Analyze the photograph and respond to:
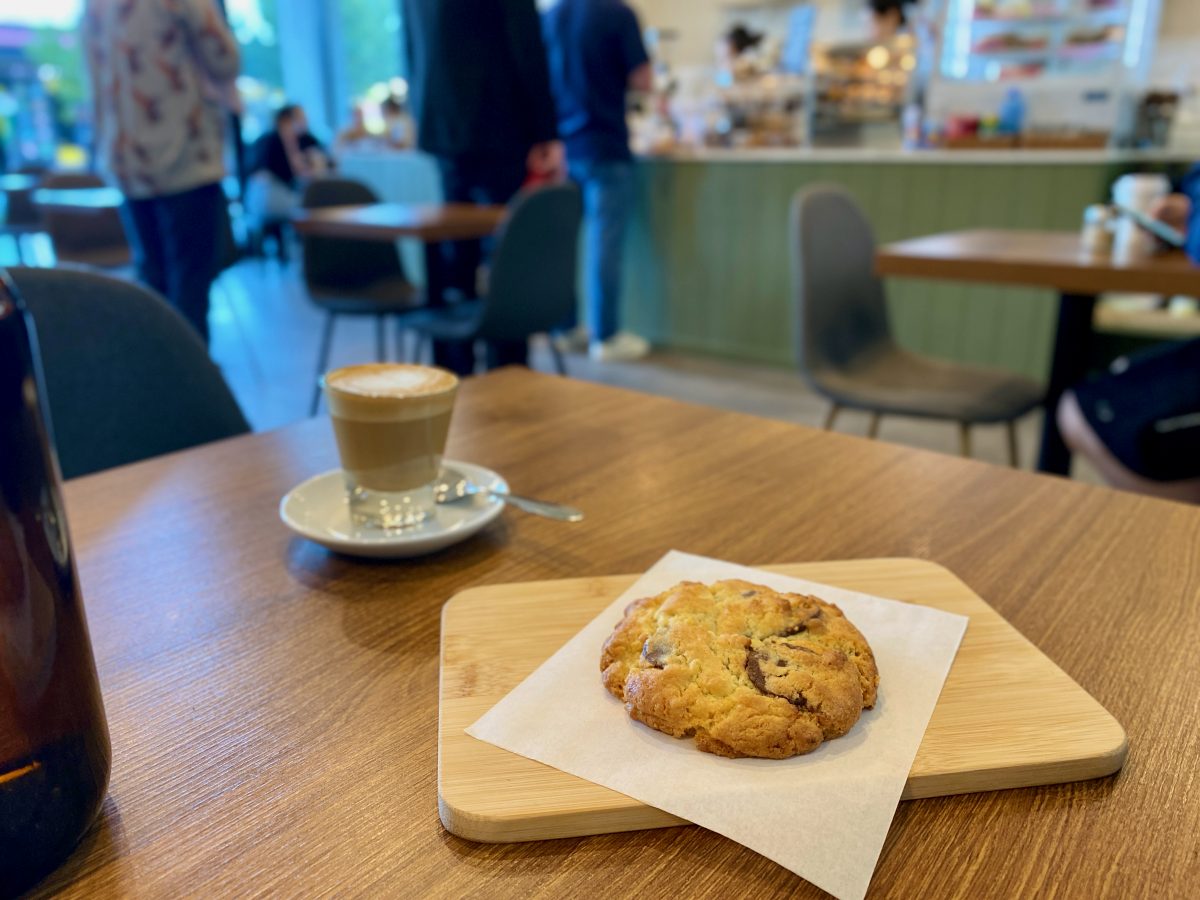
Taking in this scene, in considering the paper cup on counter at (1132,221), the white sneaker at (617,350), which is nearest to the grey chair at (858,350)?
the paper cup on counter at (1132,221)

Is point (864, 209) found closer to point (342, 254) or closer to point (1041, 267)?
point (342, 254)

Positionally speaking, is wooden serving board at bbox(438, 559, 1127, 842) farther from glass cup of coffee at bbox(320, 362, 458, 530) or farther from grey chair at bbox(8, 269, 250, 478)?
grey chair at bbox(8, 269, 250, 478)

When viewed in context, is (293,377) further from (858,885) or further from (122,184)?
(858,885)

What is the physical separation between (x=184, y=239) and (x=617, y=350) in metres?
2.11

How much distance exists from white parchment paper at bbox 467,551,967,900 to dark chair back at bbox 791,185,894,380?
1590mm

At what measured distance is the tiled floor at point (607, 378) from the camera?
3232 mm

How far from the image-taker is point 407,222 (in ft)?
8.45

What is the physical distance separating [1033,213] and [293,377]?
Answer: 10.4 ft

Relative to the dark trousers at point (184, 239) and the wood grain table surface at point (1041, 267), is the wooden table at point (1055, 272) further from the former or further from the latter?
the dark trousers at point (184, 239)

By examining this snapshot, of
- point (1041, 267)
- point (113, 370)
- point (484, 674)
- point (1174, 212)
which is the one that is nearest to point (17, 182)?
point (113, 370)

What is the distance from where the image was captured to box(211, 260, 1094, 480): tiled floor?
3232mm

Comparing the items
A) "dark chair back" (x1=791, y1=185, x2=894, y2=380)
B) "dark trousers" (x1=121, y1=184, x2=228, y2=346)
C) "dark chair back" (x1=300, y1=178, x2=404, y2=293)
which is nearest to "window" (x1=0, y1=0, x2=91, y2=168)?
"dark chair back" (x1=300, y1=178, x2=404, y2=293)

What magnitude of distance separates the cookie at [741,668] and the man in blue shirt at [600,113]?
3718 mm

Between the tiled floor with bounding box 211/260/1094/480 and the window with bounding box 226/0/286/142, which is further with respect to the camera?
the window with bounding box 226/0/286/142
